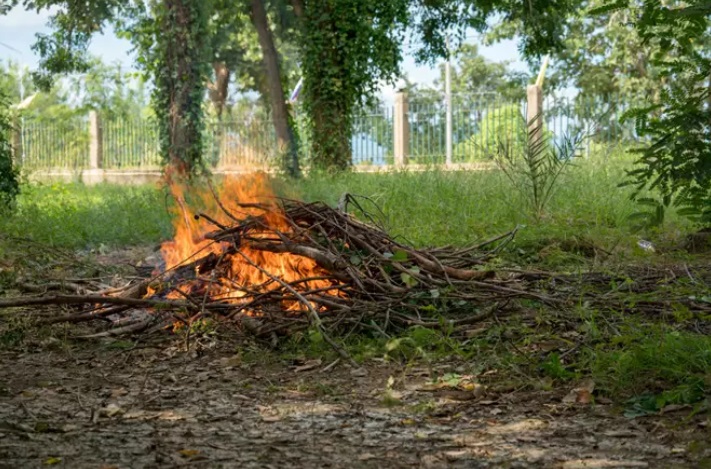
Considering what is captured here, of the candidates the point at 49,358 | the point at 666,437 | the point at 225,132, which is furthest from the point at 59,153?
the point at 666,437

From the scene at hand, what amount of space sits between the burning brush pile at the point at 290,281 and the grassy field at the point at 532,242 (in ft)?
0.94

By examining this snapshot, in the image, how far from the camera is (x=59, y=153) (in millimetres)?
31500

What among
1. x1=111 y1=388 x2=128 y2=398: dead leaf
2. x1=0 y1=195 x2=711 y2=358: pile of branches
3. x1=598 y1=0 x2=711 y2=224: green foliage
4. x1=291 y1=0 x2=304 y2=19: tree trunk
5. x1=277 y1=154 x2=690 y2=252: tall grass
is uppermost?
x1=291 y1=0 x2=304 y2=19: tree trunk

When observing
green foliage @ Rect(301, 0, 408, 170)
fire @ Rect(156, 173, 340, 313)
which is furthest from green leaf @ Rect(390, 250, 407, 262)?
green foliage @ Rect(301, 0, 408, 170)

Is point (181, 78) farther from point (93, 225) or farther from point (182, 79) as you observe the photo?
point (93, 225)

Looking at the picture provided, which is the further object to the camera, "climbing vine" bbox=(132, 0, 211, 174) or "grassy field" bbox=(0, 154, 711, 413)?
"climbing vine" bbox=(132, 0, 211, 174)

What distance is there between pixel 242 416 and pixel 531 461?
53.6 inches

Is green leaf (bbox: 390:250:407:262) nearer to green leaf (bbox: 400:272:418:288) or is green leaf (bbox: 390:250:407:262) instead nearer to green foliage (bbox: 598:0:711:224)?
green leaf (bbox: 400:272:418:288)

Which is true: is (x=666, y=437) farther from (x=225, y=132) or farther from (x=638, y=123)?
(x=225, y=132)

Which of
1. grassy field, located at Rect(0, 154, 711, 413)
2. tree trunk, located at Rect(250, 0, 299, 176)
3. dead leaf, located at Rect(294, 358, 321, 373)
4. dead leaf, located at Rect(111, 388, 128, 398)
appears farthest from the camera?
tree trunk, located at Rect(250, 0, 299, 176)

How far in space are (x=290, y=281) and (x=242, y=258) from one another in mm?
406

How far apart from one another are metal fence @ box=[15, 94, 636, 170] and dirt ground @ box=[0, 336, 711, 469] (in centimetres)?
1721

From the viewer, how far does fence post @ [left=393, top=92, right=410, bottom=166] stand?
84.1 ft

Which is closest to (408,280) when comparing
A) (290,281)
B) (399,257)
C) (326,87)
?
(399,257)
